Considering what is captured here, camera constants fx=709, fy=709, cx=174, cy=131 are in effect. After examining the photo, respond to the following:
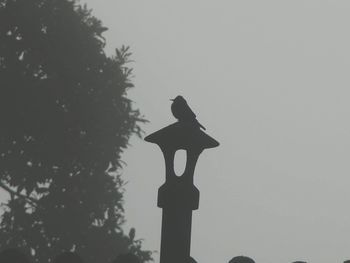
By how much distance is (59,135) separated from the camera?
25734 mm

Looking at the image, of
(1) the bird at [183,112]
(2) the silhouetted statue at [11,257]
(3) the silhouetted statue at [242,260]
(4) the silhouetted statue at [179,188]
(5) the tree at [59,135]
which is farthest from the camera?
(5) the tree at [59,135]

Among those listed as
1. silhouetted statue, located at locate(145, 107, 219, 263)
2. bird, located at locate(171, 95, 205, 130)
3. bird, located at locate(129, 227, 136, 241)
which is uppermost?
bird, located at locate(129, 227, 136, 241)

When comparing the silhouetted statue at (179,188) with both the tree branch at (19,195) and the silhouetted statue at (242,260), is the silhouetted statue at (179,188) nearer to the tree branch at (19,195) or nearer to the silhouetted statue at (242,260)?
the silhouetted statue at (242,260)

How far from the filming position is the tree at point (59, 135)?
25.5 metres

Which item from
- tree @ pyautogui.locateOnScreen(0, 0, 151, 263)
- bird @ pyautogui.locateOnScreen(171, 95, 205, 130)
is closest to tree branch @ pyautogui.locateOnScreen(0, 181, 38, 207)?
tree @ pyautogui.locateOnScreen(0, 0, 151, 263)

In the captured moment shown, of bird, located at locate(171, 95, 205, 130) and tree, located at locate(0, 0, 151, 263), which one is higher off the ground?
tree, located at locate(0, 0, 151, 263)

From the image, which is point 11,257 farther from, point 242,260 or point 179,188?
point 242,260

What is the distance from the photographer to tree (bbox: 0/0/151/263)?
25.5 meters

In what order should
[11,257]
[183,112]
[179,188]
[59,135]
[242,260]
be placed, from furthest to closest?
[59,135]
[183,112]
[179,188]
[242,260]
[11,257]

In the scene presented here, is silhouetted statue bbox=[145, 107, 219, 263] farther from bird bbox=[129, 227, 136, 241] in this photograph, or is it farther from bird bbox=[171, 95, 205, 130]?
bird bbox=[129, 227, 136, 241]

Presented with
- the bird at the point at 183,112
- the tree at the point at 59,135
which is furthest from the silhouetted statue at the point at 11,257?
the tree at the point at 59,135

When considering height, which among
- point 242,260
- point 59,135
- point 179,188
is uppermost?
point 59,135

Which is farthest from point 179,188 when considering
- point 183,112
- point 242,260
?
point 242,260

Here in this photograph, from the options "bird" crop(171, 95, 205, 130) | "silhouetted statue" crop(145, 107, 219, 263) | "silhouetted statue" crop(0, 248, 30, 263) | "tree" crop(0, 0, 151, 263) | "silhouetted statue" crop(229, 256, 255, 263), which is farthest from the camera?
"tree" crop(0, 0, 151, 263)
